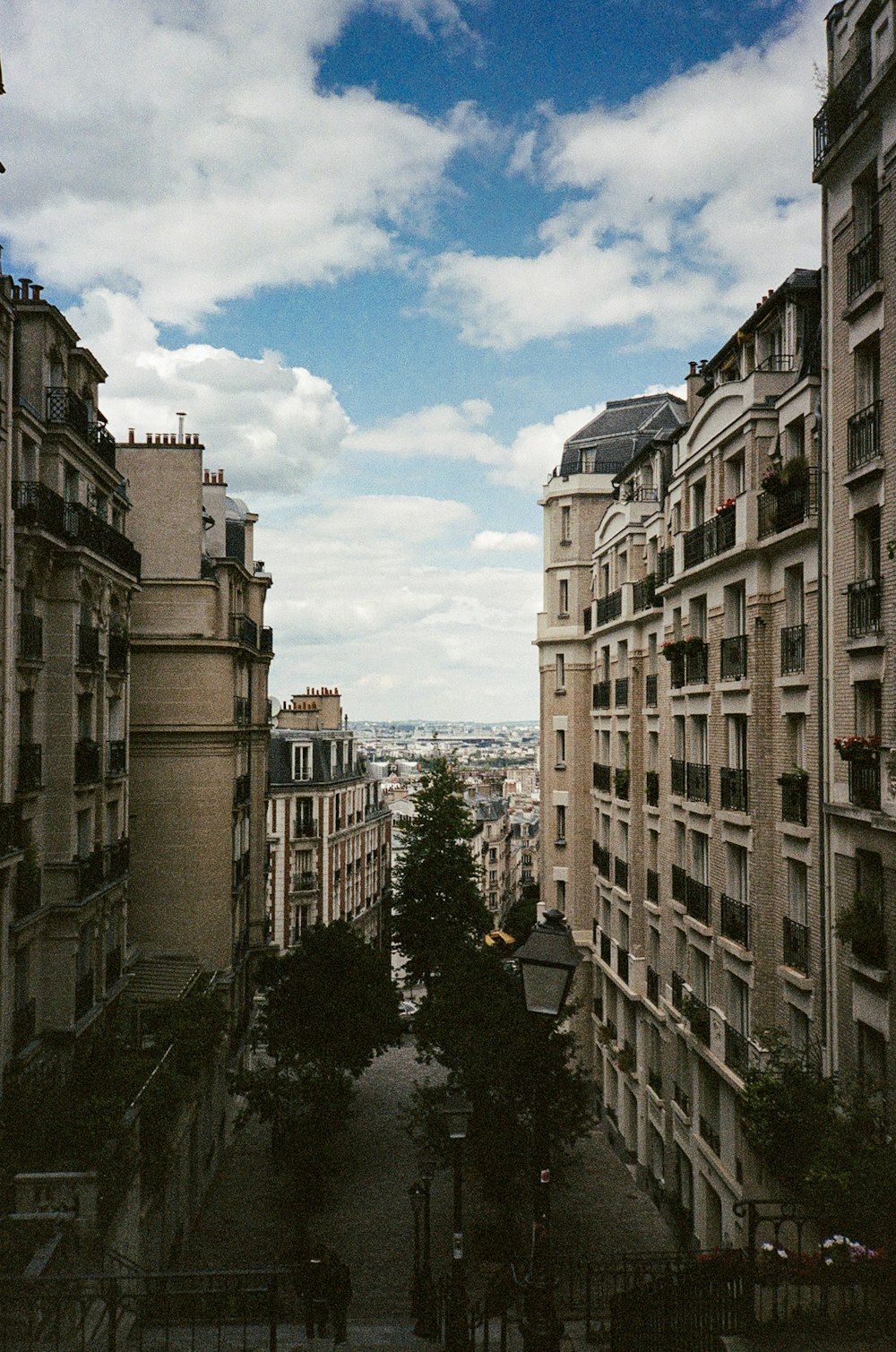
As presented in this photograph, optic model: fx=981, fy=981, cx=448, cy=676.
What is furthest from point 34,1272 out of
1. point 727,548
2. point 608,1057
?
point 608,1057

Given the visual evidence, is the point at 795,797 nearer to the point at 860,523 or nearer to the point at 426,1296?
the point at 860,523

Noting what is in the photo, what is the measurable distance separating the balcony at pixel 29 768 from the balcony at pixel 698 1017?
16816mm

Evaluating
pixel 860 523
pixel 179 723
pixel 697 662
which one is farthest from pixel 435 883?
pixel 860 523

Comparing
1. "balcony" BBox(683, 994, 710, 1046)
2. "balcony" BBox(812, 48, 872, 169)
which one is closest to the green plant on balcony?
"balcony" BBox(683, 994, 710, 1046)

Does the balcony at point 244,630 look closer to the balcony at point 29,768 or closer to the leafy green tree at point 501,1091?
the balcony at point 29,768

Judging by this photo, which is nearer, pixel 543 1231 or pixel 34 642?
pixel 543 1231

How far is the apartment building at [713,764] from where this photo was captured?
20281 mm

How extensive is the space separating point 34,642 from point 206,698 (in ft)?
41.9

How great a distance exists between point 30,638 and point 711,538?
16192 millimetres

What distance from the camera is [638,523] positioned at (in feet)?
113

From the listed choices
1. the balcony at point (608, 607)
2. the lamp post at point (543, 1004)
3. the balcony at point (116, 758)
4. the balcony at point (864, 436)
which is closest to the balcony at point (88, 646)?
the balcony at point (116, 758)

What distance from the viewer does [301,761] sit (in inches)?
2343

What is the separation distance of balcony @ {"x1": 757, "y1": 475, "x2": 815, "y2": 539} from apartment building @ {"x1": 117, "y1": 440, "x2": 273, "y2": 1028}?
750 inches

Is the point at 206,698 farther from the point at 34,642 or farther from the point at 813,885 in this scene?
the point at 813,885
